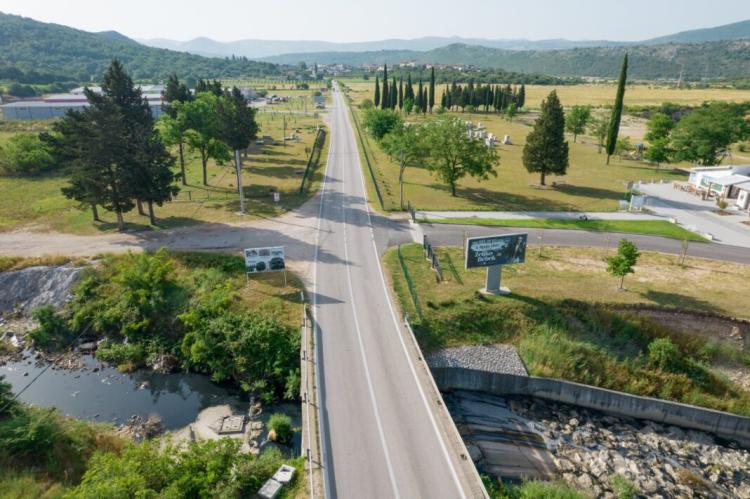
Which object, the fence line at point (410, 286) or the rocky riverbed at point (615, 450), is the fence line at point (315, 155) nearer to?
the fence line at point (410, 286)

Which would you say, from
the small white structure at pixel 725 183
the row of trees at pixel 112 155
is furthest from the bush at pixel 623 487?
the small white structure at pixel 725 183

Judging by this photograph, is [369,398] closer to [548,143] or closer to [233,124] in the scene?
[233,124]

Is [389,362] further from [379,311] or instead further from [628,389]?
[628,389]

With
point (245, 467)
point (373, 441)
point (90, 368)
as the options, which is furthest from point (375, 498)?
point (90, 368)

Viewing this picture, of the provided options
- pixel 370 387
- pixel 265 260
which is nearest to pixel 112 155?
pixel 265 260

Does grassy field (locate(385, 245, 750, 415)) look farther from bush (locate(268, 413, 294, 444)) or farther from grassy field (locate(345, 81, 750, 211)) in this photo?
grassy field (locate(345, 81, 750, 211))
